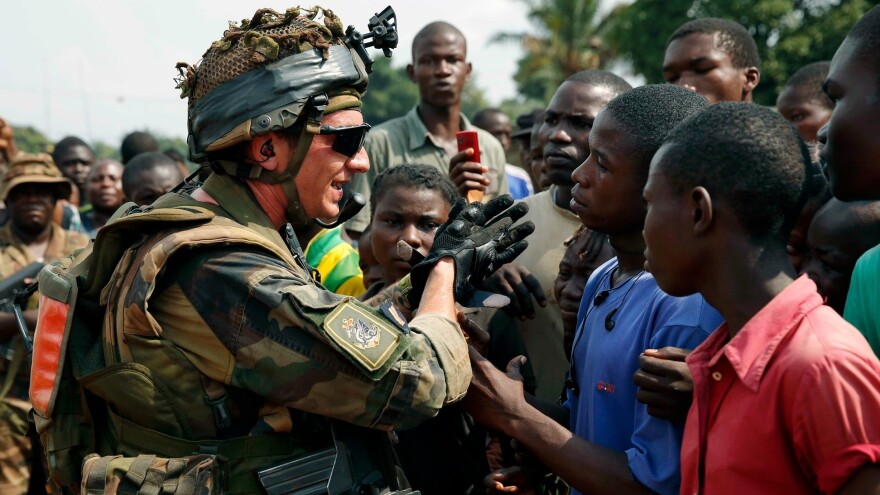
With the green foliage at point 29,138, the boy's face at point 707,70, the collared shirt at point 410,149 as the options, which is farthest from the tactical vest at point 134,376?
the green foliage at point 29,138

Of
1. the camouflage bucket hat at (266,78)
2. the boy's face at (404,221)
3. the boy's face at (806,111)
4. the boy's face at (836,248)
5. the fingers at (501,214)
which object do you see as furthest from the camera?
the boy's face at (806,111)

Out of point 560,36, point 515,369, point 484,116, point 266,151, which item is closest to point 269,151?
point 266,151

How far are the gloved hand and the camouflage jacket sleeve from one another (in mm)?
448

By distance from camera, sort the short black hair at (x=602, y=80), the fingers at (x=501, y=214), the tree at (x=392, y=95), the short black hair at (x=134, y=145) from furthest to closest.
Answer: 1. the tree at (x=392, y=95)
2. the short black hair at (x=134, y=145)
3. the short black hair at (x=602, y=80)
4. the fingers at (x=501, y=214)

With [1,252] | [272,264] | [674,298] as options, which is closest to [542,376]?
[674,298]

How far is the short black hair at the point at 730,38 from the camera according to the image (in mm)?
5449

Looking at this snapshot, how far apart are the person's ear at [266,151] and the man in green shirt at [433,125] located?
328 cm

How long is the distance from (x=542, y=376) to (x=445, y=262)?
1.34 meters

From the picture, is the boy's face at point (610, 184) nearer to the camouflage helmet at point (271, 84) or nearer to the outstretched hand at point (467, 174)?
the camouflage helmet at point (271, 84)

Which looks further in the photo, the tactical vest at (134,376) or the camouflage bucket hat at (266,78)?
the camouflage bucket hat at (266,78)

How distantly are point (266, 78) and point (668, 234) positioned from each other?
1.37 metres

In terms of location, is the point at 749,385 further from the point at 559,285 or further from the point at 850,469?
the point at 559,285

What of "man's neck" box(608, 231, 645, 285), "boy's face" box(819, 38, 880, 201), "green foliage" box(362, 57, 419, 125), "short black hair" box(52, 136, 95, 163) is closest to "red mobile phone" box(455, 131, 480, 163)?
"man's neck" box(608, 231, 645, 285)

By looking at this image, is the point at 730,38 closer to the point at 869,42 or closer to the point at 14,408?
the point at 869,42
